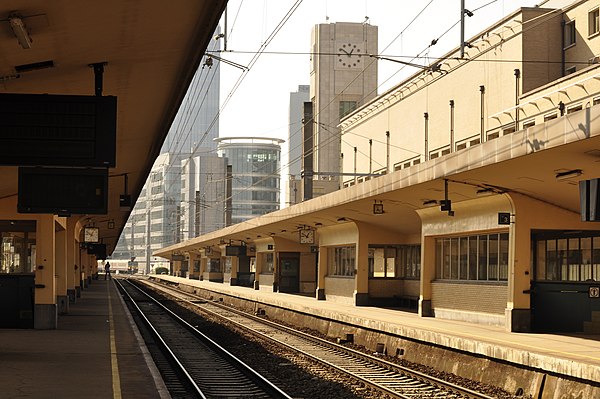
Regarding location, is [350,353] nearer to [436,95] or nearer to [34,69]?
[34,69]

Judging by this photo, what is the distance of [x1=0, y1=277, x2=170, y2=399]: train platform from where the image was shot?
12.6m

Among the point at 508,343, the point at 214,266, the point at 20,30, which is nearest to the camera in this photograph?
the point at 20,30

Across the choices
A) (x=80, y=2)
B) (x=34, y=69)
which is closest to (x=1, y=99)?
(x=34, y=69)

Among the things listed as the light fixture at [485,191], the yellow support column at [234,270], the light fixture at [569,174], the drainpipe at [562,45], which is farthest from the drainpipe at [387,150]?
the light fixture at [569,174]

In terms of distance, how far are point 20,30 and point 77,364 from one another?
8.07 metres

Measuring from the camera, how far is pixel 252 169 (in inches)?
7037

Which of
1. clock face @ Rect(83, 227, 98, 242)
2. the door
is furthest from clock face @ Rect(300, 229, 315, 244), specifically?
the door

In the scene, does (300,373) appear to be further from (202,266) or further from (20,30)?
(202,266)

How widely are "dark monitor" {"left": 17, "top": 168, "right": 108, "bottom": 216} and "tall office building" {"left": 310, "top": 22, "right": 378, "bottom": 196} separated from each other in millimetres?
67934

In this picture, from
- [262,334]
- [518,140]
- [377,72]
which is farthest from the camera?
[377,72]

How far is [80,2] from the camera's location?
29.4 ft

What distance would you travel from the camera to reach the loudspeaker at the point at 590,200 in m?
15.7

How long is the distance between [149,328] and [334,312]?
607cm

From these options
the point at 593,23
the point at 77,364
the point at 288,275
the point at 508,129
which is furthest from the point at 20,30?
the point at 288,275
